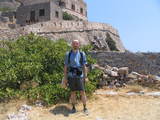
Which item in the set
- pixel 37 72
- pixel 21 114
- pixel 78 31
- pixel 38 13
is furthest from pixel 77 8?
pixel 21 114

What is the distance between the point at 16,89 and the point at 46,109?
4.85 ft

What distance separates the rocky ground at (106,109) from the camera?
7687mm

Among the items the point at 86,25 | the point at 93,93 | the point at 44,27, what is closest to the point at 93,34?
the point at 86,25

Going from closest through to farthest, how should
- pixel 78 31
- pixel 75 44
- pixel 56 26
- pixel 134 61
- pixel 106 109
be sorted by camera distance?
1. pixel 75 44
2. pixel 106 109
3. pixel 134 61
4. pixel 56 26
5. pixel 78 31

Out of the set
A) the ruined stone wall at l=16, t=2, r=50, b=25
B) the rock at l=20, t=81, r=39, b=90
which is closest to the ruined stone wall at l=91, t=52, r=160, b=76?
the rock at l=20, t=81, r=39, b=90

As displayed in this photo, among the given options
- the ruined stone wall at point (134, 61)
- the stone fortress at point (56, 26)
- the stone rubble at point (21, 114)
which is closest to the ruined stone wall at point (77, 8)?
the stone fortress at point (56, 26)

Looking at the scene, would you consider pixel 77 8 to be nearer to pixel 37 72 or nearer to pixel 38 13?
pixel 38 13

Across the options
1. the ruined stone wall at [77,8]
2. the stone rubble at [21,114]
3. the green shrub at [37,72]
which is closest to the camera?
the stone rubble at [21,114]

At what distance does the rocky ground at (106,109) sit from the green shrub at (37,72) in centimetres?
34

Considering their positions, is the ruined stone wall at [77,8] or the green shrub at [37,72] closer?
the green shrub at [37,72]

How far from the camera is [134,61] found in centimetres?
1162

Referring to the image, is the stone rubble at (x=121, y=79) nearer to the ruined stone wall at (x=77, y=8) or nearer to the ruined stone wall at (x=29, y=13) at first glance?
the ruined stone wall at (x=29, y=13)

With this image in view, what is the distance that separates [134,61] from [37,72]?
3516 millimetres

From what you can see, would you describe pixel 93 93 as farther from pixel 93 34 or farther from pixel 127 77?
pixel 93 34
